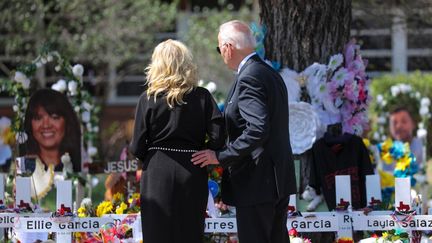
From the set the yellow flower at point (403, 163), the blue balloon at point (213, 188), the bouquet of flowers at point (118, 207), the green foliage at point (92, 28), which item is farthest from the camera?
the green foliage at point (92, 28)

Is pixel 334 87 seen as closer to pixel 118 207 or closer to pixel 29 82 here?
pixel 118 207

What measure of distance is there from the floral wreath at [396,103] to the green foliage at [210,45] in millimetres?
4084

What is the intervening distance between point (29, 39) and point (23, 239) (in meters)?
8.14

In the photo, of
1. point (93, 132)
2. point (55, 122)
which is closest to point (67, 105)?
point (55, 122)

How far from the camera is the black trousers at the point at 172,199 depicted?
15.8 ft

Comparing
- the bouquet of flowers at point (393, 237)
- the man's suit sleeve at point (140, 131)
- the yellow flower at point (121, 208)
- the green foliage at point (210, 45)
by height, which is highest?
the green foliage at point (210, 45)

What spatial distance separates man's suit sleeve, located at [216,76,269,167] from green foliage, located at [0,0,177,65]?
709cm

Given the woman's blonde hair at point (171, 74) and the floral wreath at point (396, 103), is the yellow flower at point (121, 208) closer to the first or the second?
the woman's blonde hair at point (171, 74)

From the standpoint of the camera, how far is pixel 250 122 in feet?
15.3

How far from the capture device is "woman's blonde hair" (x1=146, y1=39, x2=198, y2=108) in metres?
4.79

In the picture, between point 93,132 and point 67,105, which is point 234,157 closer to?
point 67,105

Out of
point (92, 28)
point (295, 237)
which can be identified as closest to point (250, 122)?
point (295, 237)

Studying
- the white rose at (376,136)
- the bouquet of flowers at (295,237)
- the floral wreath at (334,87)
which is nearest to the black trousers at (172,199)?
the bouquet of flowers at (295,237)

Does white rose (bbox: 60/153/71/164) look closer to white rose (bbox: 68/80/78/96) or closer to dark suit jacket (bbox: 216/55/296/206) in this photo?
white rose (bbox: 68/80/78/96)
